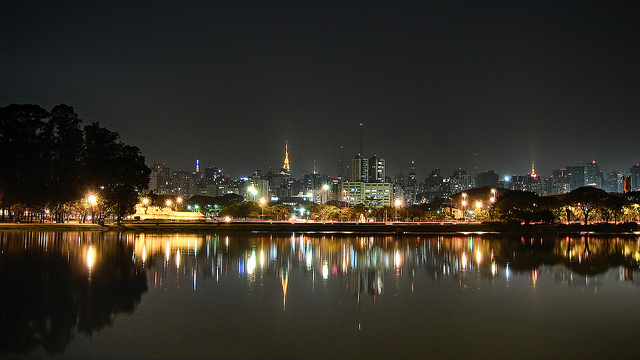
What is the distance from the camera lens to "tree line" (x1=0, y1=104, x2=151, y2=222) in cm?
5497

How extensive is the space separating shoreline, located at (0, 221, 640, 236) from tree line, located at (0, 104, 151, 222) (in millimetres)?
3074

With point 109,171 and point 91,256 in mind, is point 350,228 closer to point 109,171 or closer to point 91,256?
point 109,171

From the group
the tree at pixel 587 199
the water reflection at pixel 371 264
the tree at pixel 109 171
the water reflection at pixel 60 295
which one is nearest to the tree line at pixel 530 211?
→ the tree at pixel 587 199

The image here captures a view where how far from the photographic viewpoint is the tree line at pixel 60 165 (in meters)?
55.0

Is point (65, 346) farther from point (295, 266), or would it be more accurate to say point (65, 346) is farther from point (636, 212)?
point (636, 212)

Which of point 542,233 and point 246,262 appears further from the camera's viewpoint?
point 542,233

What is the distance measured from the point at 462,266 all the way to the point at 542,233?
42.6 metres

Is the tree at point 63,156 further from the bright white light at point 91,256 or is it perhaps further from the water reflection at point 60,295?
the water reflection at point 60,295

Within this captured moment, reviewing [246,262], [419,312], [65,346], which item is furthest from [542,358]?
[246,262]

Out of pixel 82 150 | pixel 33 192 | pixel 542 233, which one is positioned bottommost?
pixel 542 233

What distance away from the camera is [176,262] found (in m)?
25.3

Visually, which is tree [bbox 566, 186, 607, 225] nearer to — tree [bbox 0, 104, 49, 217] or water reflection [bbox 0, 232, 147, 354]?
water reflection [bbox 0, 232, 147, 354]

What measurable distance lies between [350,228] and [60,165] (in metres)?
35.8

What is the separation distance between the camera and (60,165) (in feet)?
189
